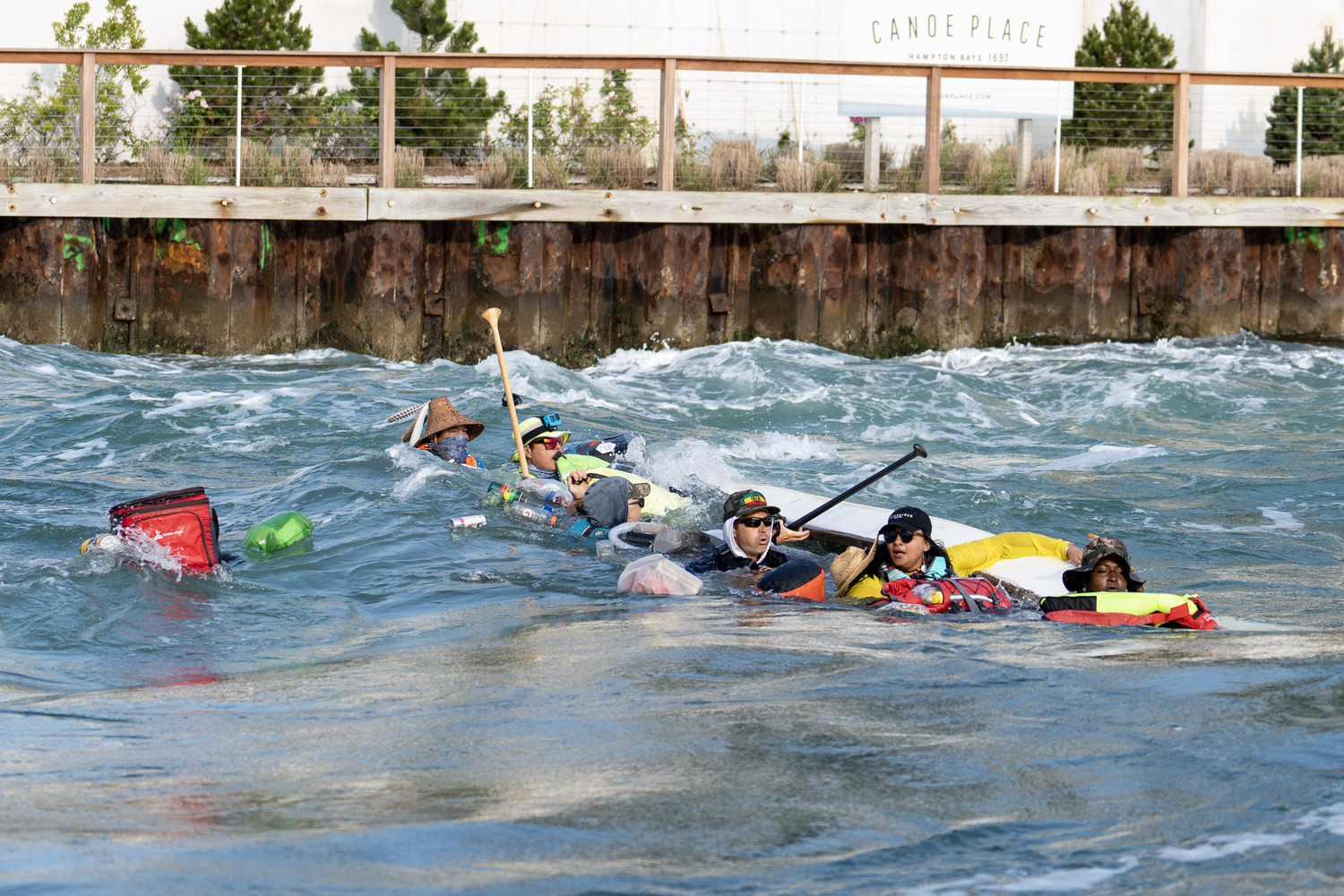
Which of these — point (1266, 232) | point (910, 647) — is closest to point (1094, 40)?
point (1266, 232)

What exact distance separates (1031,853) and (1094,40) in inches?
686

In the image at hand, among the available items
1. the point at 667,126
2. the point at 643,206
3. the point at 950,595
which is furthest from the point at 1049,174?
the point at 950,595

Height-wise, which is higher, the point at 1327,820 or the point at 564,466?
the point at 564,466

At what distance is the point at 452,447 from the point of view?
8.69 metres

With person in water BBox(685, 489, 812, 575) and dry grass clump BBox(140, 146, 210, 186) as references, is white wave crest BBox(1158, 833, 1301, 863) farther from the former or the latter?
dry grass clump BBox(140, 146, 210, 186)

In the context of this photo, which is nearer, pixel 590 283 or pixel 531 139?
pixel 531 139

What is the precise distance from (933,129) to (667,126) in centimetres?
222

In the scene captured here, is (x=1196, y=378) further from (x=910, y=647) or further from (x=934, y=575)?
(x=910, y=647)

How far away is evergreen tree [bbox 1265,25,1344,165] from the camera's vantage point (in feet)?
56.9

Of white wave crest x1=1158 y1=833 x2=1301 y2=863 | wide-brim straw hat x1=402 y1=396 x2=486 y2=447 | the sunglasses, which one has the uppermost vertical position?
wide-brim straw hat x1=402 y1=396 x2=486 y2=447

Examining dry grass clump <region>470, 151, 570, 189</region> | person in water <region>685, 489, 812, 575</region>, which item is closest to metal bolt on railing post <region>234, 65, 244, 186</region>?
dry grass clump <region>470, 151, 570, 189</region>

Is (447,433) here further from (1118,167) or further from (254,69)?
(254,69)

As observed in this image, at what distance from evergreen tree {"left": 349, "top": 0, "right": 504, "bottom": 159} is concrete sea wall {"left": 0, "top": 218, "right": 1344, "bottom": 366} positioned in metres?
2.47

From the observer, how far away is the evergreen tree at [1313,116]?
17.3 metres
